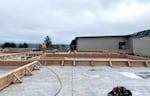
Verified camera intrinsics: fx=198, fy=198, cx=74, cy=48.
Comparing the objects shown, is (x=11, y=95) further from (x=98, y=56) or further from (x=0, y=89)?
(x=98, y=56)

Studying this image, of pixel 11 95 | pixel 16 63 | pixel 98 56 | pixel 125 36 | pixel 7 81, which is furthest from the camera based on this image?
pixel 125 36

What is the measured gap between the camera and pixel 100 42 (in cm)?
2944

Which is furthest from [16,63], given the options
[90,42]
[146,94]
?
[90,42]

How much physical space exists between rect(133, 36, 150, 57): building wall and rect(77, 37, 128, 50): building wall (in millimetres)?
4295

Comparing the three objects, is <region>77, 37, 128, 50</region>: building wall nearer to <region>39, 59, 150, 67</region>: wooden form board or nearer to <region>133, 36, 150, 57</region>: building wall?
<region>133, 36, 150, 57</region>: building wall

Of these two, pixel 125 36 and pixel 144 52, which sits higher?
pixel 125 36

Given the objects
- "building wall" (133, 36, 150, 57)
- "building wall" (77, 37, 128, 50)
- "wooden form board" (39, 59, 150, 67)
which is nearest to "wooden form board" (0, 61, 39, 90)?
"wooden form board" (39, 59, 150, 67)

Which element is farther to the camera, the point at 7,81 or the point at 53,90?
the point at 7,81

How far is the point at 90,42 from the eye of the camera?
29.7 meters

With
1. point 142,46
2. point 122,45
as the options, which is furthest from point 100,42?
point 142,46

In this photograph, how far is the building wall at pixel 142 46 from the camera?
67.5ft

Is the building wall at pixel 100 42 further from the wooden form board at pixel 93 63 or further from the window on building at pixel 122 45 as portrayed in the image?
the wooden form board at pixel 93 63

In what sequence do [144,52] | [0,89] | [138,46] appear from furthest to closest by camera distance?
[138,46] → [144,52] → [0,89]

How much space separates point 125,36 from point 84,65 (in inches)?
796
